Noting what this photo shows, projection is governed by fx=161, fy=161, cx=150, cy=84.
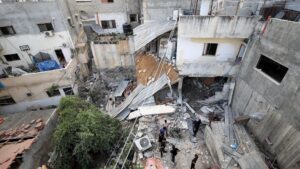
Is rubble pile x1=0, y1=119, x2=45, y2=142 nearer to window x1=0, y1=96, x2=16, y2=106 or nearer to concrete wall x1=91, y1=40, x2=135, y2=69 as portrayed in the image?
window x1=0, y1=96, x2=16, y2=106

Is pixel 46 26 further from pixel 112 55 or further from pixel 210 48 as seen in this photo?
pixel 210 48

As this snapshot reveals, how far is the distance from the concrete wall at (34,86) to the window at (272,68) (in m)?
15.1

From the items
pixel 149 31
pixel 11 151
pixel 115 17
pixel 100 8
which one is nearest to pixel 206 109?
pixel 149 31

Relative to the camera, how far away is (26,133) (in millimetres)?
10531

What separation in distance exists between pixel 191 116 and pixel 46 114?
11.2 metres

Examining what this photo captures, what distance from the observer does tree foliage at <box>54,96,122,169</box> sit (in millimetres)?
8953

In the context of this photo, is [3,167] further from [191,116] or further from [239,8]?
[239,8]

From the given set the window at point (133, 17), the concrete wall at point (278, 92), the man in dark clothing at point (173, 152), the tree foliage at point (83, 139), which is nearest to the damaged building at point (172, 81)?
the concrete wall at point (278, 92)

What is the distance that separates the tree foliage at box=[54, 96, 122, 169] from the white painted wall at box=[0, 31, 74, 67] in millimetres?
9595

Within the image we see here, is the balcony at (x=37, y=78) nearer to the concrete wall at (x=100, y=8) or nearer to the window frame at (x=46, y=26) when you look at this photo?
the window frame at (x=46, y=26)

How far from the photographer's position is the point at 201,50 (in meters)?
11.6

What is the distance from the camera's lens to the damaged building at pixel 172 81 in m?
8.40

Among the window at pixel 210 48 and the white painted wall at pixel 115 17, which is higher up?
the white painted wall at pixel 115 17

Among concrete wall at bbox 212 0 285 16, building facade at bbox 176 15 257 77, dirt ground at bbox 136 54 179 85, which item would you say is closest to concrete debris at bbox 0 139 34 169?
dirt ground at bbox 136 54 179 85
